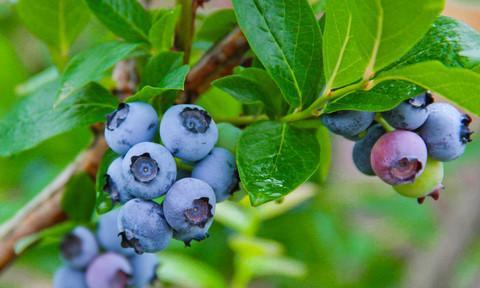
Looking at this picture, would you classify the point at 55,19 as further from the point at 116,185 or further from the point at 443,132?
the point at 443,132

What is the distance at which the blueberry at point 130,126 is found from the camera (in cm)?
58

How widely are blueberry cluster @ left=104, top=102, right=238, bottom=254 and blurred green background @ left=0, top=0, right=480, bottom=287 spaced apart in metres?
0.75

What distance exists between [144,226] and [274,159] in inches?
5.3

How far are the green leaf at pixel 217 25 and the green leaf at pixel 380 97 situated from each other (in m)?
0.25

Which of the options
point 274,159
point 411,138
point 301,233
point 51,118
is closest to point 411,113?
point 411,138

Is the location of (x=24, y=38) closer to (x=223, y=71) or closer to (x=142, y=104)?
(x=223, y=71)

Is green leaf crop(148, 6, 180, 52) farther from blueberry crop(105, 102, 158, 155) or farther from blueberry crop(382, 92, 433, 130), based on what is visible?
blueberry crop(382, 92, 433, 130)

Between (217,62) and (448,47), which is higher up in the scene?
(448,47)

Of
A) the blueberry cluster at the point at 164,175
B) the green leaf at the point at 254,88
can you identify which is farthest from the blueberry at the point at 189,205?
the green leaf at the point at 254,88

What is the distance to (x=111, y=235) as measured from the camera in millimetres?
860

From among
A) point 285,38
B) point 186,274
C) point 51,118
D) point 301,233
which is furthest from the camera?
point 301,233

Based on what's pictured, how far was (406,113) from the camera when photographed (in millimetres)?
596

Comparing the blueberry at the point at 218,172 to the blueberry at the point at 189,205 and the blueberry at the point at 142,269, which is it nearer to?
the blueberry at the point at 189,205

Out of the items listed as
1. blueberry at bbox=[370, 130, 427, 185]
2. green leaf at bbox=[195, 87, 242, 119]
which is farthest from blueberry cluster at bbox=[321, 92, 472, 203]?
green leaf at bbox=[195, 87, 242, 119]
